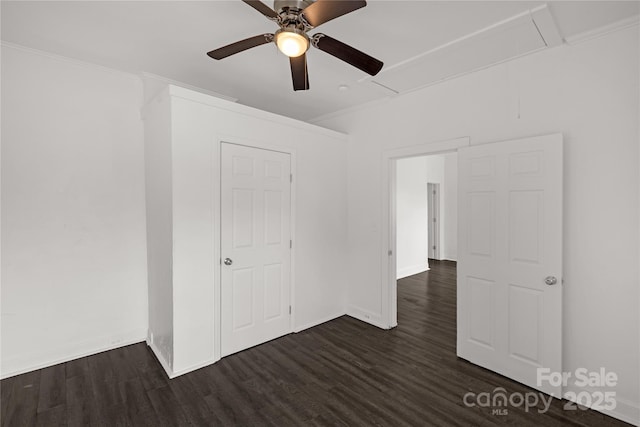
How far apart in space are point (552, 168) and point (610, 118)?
49 centimetres

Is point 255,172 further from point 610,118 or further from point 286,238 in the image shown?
point 610,118

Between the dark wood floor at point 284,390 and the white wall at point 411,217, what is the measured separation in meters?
2.96

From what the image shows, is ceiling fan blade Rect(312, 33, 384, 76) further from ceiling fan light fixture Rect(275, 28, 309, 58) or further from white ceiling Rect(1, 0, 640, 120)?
white ceiling Rect(1, 0, 640, 120)

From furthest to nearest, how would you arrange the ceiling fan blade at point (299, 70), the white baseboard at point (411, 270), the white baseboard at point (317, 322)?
the white baseboard at point (411, 270) → the white baseboard at point (317, 322) → the ceiling fan blade at point (299, 70)

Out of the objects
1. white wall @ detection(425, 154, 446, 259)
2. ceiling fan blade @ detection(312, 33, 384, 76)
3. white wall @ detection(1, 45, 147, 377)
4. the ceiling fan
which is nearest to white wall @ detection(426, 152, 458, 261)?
white wall @ detection(425, 154, 446, 259)

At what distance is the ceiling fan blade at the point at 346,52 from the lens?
1787 millimetres

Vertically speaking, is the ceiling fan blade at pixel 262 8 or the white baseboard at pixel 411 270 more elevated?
the ceiling fan blade at pixel 262 8

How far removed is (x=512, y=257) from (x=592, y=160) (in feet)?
3.11

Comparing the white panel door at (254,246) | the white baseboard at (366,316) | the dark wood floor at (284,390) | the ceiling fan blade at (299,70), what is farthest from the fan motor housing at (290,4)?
the white baseboard at (366,316)

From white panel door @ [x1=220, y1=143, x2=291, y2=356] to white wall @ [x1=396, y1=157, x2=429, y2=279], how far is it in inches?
131

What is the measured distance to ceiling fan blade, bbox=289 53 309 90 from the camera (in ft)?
6.27

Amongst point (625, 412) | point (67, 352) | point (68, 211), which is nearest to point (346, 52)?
point (68, 211)

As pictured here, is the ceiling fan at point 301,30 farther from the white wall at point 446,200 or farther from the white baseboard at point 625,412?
the white wall at point 446,200

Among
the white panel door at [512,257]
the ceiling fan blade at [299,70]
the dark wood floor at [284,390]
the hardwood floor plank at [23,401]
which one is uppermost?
the ceiling fan blade at [299,70]
